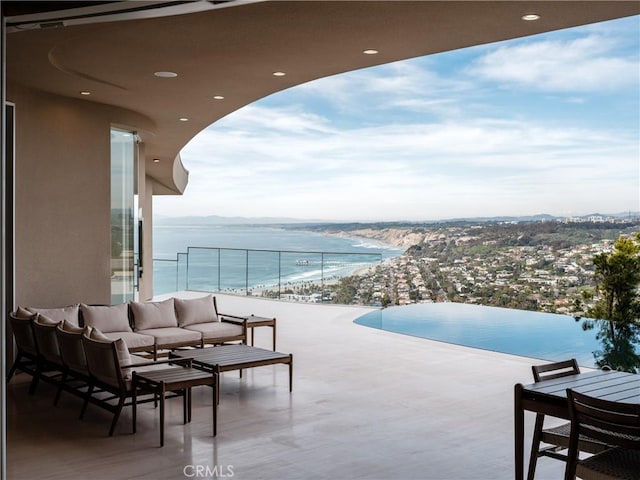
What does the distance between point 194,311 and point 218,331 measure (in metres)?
0.55

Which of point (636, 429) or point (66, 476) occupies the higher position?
point (636, 429)

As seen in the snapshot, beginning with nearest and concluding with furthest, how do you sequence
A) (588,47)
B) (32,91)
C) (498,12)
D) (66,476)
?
(66,476)
(498,12)
(32,91)
(588,47)

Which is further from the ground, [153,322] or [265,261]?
[265,261]

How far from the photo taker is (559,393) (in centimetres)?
371

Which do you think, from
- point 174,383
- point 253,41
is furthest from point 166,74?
point 174,383

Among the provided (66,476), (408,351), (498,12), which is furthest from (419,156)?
(66,476)

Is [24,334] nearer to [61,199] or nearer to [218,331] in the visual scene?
[61,199]

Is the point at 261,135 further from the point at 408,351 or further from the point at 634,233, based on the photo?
the point at 634,233

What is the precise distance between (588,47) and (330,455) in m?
10.0

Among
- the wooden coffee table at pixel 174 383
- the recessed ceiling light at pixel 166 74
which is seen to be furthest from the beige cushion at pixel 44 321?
the recessed ceiling light at pixel 166 74

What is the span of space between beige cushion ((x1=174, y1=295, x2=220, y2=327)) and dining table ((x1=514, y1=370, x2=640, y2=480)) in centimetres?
494

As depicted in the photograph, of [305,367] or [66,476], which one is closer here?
[66,476]

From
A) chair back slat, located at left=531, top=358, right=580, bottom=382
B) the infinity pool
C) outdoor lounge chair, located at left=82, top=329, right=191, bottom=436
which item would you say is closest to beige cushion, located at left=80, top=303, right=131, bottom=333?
outdoor lounge chair, located at left=82, top=329, right=191, bottom=436

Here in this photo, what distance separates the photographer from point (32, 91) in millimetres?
7621
